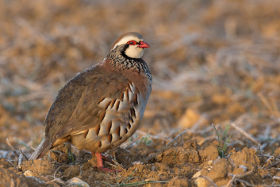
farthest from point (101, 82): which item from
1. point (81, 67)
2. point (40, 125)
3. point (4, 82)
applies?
point (81, 67)

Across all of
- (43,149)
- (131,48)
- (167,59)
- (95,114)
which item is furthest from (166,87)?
(43,149)

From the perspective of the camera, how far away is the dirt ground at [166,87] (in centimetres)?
332

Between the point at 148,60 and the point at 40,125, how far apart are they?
3.39 metres

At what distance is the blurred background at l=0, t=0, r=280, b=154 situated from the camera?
21.2 ft

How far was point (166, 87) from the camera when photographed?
7.91 m

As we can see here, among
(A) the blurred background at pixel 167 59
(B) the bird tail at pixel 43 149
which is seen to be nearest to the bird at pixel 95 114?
(B) the bird tail at pixel 43 149

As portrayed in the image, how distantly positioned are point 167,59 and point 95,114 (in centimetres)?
570

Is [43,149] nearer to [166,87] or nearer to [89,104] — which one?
[89,104]

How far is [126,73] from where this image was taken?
4016 mm

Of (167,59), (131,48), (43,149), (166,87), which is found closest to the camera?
(43,149)

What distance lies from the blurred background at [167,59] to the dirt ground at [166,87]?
0.09 feet

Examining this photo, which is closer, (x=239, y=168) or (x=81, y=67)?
(x=239, y=168)

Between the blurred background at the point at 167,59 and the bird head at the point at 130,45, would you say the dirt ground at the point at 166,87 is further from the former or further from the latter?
the bird head at the point at 130,45

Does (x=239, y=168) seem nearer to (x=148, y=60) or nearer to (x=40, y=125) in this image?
(x=40, y=125)
